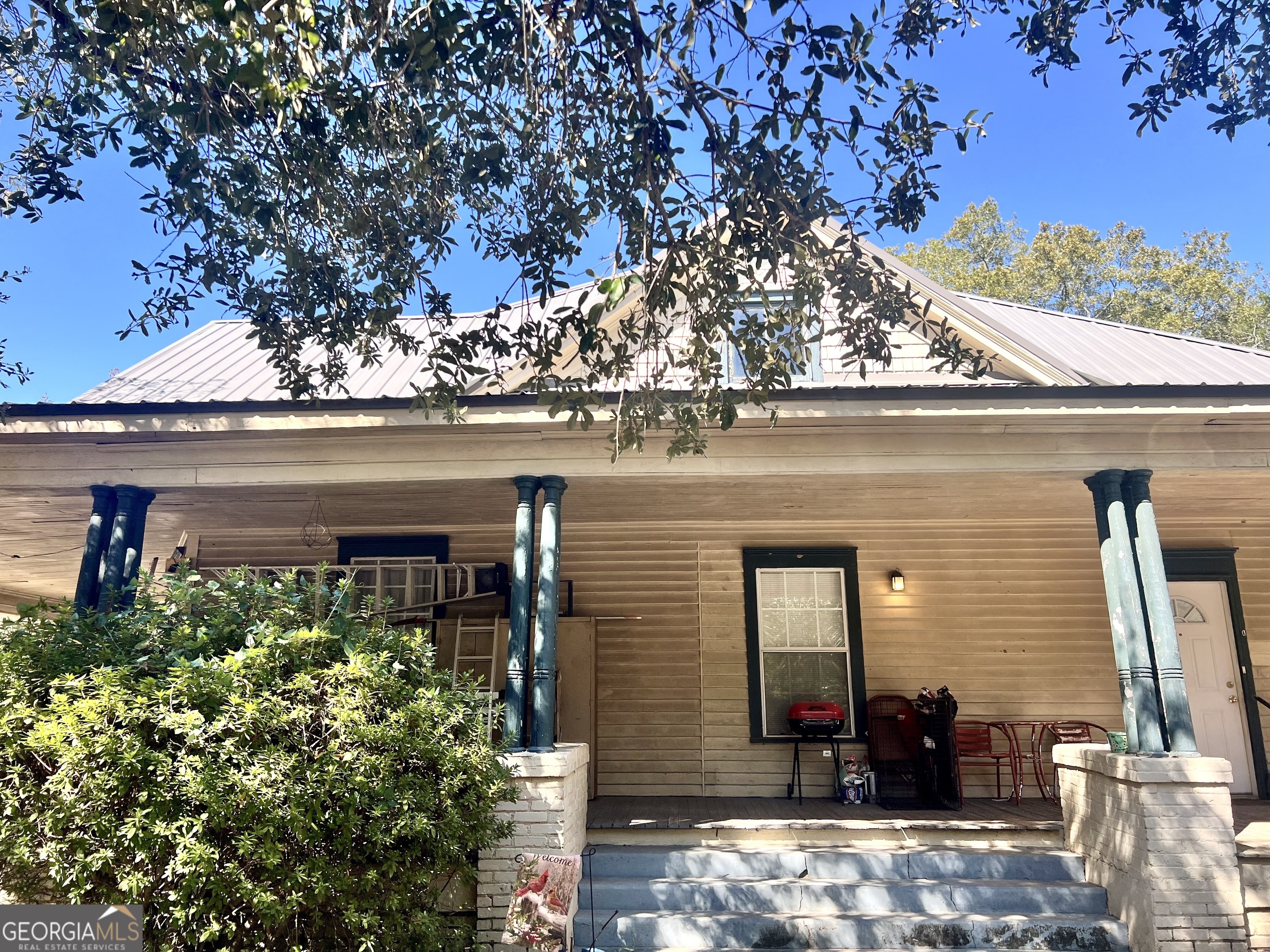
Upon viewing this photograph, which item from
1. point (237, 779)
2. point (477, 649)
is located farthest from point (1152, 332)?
point (237, 779)

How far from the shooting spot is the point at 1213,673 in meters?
8.77

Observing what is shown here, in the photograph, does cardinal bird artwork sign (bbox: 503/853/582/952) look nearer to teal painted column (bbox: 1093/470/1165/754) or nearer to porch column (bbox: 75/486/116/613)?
teal painted column (bbox: 1093/470/1165/754)

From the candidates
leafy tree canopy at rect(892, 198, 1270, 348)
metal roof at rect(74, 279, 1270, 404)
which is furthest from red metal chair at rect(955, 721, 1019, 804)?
leafy tree canopy at rect(892, 198, 1270, 348)

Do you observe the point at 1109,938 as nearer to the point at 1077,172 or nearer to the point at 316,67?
the point at 316,67

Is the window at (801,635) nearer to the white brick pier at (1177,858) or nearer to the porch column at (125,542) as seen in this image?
the white brick pier at (1177,858)

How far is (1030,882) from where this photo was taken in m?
5.98

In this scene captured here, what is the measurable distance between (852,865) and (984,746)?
287 centimetres

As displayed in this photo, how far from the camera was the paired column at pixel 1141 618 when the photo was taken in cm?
578

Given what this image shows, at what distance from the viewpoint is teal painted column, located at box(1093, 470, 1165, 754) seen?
579 cm

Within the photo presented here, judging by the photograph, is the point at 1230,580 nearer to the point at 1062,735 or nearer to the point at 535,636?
the point at 1062,735

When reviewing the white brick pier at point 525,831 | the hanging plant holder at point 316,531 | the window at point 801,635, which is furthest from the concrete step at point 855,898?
the hanging plant holder at point 316,531

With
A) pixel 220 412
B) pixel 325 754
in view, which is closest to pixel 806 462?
pixel 325 754

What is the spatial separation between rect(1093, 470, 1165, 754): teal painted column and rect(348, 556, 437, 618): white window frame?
5450mm

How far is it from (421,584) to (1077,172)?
1951 centimetres
